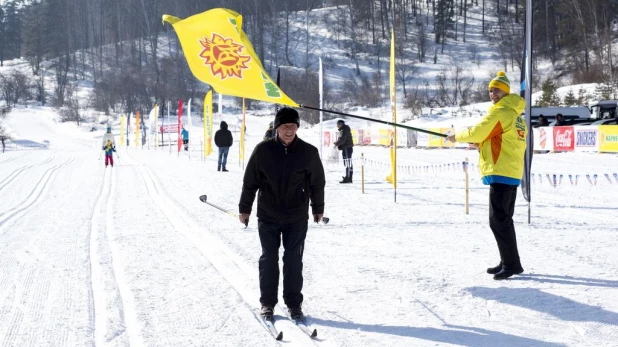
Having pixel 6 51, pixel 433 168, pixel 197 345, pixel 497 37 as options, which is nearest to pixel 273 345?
pixel 197 345

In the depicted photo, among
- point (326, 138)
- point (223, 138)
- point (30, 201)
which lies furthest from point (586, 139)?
point (30, 201)

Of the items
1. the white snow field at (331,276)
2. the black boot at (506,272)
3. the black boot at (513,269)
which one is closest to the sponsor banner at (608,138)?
the white snow field at (331,276)

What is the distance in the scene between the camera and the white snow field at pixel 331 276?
4668 millimetres

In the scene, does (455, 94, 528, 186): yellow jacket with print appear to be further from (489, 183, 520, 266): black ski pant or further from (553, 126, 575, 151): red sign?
(553, 126, 575, 151): red sign

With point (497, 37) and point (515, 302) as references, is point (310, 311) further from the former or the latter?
point (497, 37)

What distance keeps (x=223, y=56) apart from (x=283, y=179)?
5.16 metres

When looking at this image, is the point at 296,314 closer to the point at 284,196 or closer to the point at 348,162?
the point at 284,196

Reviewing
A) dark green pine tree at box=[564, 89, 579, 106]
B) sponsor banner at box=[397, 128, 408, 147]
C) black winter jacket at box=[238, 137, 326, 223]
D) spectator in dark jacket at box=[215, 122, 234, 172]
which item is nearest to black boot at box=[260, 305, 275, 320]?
black winter jacket at box=[238, 137, 326, 223]

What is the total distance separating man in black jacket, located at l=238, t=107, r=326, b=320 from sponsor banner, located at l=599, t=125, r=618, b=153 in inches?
787

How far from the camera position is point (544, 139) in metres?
25.6

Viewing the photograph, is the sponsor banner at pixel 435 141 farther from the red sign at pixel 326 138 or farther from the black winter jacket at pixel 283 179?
the black winter jacket at pixel 283 179

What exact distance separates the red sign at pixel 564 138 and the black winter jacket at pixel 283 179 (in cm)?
2153

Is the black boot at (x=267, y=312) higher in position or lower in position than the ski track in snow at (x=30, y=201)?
lower

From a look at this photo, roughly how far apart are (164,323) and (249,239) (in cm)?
357
